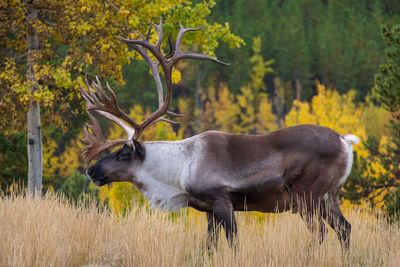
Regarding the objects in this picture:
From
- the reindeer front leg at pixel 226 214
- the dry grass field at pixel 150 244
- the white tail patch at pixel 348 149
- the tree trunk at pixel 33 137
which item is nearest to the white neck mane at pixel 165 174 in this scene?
the dry grass field at pixel 150 244

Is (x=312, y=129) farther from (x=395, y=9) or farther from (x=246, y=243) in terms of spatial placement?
(x=395, y=9)

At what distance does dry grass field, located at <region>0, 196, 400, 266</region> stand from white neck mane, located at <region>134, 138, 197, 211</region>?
0.92ft

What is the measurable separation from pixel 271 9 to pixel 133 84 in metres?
42.3

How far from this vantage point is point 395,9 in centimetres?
7306

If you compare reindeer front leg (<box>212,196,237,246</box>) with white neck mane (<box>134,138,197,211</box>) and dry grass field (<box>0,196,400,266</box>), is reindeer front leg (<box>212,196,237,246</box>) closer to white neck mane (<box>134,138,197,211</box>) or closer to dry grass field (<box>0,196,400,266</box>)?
dry grass field (<box>0,196,400,266</box>)

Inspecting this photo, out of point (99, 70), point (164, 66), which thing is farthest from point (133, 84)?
point (164, 66)

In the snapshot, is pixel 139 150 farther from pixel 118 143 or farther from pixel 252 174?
pixel 252 174

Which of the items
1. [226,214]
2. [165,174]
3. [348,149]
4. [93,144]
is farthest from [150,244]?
[348,149]

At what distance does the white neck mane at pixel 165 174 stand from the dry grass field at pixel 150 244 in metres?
0.28

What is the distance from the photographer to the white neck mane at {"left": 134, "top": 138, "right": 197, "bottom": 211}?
20.1 feet

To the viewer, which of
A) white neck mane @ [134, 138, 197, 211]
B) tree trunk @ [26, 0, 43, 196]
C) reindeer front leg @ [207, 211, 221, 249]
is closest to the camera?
reindeer front leg @ [207, 211, 221, 249]

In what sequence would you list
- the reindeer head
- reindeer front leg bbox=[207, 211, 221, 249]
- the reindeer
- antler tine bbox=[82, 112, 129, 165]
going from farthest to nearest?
antler tine bbox=[82, 112, 129, 165] < the reindeer head < reindeer front leg bbox=[207, 211, 221, 249] < the reindeer

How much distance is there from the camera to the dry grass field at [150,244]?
528cm

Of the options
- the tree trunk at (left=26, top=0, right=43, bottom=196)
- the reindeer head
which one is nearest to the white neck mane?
the reindeer head
